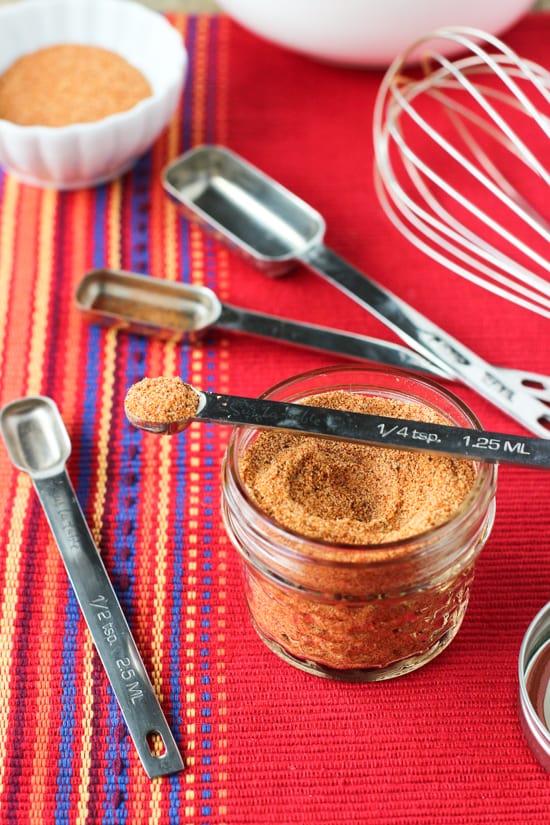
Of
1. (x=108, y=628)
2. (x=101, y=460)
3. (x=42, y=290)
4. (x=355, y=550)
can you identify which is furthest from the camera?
(x=42, y=290)

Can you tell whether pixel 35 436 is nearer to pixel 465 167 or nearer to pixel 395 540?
pixel 395 540

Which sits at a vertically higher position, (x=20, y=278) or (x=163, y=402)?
(x=163, y=402)

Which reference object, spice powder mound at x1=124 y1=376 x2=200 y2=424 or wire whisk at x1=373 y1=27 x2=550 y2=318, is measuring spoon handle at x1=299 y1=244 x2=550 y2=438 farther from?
spice powder mound at x1=124 y1=376 x2=200 y2=424

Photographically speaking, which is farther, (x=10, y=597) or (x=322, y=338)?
(x=322, y=338)

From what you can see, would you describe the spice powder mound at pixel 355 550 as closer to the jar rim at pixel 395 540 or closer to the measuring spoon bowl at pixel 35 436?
the jar rim at pixel 395 540


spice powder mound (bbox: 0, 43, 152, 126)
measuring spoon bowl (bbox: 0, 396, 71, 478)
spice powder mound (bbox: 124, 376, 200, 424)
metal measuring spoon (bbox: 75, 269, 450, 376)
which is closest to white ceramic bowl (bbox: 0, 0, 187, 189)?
spice powder mound (bbox: 0, 43, 152, 126)

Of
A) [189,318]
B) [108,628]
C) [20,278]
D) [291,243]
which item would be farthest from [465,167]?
[108,628]
